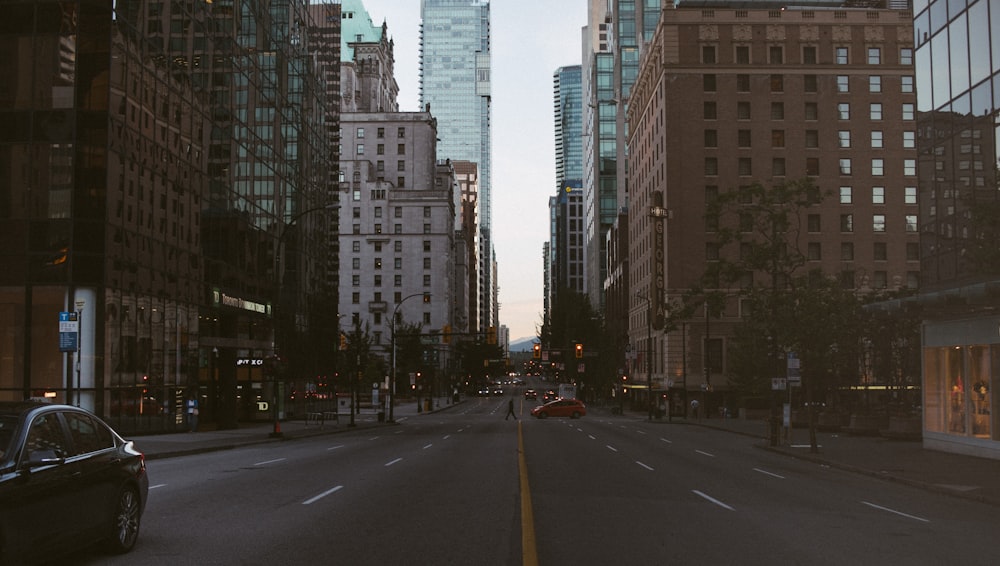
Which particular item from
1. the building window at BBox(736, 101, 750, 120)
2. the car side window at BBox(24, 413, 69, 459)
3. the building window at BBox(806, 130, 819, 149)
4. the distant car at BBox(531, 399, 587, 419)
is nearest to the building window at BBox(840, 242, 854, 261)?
the building window at BBox(806, 130, 819, 149)

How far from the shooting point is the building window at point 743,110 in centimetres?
7712

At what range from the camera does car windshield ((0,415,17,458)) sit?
7.89m

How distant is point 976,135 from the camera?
1072 inches

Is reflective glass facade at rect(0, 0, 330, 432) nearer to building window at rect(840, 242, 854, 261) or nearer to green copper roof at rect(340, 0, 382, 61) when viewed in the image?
building window at rect(840, 242, 854, 261)

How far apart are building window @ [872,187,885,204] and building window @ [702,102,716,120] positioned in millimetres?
15254

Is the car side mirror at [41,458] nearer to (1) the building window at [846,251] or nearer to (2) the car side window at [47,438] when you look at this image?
(2) the car side window at [47,438]

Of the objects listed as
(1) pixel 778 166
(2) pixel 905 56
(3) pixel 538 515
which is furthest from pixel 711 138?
(3) pixel 538 515

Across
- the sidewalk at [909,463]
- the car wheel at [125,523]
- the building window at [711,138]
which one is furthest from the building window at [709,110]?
the car wheel at [125,523]

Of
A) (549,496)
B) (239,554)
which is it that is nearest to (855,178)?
(549,496)

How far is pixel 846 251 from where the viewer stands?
7581cm

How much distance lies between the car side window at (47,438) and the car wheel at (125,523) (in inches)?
42.0

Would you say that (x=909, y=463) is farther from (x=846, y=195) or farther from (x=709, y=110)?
(x=709, y=110)

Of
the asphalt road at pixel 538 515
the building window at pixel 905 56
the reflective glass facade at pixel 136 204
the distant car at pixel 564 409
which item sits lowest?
the distant car at pixel 564 409

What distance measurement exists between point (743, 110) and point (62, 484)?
7562cm
